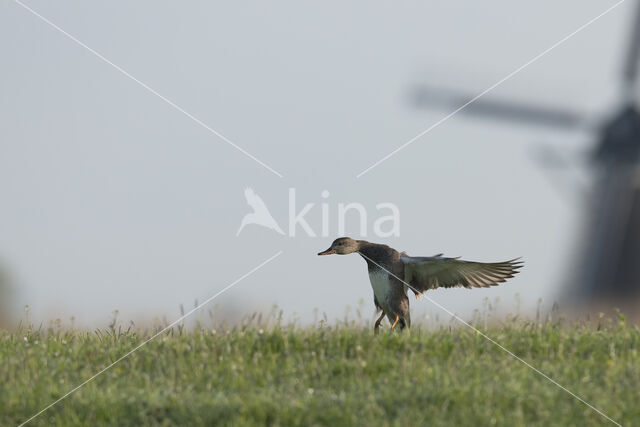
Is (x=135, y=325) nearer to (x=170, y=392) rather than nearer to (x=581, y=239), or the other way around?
(x=170, y=392)

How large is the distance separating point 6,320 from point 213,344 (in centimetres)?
479

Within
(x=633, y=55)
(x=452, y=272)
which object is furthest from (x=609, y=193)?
(x=452, y=272)

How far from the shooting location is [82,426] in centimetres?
771

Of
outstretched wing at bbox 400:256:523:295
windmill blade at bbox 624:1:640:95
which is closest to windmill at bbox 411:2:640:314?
windmill blade at bbox 624:1:640:95

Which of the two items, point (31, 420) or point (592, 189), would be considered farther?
point (592, 189)

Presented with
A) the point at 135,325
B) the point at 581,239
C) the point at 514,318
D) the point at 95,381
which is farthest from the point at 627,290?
the point at 95,381

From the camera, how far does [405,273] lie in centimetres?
1095

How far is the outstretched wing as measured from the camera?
10.7 metres

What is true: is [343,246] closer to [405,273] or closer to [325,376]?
[405,273]

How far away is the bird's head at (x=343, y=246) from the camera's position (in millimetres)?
11039

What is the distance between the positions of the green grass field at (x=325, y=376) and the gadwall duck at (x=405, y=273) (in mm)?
696

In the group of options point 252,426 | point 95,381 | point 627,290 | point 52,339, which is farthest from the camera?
point 627,290

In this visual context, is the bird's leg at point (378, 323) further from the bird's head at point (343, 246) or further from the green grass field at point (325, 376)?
the bird's head at point (343, 246)

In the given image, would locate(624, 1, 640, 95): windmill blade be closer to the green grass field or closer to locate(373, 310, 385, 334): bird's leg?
the green grass field
